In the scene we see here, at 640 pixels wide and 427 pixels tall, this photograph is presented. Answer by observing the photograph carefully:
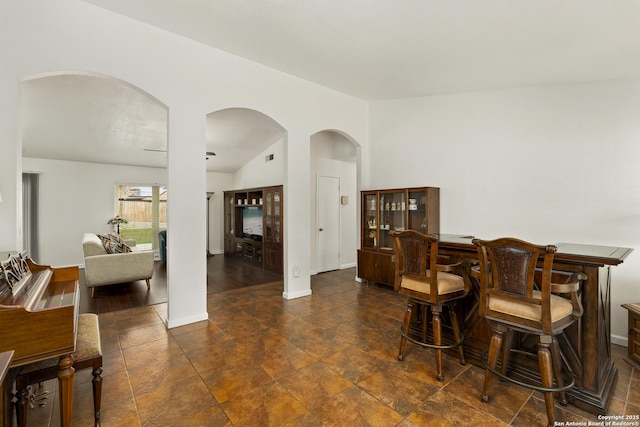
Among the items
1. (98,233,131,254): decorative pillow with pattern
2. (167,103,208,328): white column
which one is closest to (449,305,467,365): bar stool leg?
(167,103,208,328): white column

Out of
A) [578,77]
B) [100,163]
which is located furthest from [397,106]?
[100,163]

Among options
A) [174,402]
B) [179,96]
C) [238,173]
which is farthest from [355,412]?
[238,173]

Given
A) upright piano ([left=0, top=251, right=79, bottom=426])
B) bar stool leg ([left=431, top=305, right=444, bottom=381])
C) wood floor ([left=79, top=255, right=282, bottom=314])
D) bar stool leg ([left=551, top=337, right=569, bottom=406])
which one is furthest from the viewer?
wood floor ([left=79, top=255, right=282, bottom=314])

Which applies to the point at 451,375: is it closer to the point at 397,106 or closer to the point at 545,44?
the point at 545,44

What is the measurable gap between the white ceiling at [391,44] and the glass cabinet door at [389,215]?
1.62m

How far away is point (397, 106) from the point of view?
477cm

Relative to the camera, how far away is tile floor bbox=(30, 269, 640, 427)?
6.03 ft

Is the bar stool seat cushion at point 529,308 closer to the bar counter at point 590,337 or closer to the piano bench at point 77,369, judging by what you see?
the bar counter at point 590,337

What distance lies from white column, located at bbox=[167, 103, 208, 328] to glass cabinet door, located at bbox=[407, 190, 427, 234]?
9.82 feet

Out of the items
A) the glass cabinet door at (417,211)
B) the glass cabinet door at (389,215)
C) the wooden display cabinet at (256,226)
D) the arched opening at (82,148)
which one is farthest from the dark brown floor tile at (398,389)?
the wooden display cabinet at (256,226)

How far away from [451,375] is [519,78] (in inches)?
129

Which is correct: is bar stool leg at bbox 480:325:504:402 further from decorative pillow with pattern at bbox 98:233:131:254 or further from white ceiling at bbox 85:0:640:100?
decorative pillow with pattern at bbox 98:233:131:254

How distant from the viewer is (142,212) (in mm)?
7855

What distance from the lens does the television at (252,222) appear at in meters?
7.09
